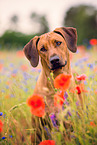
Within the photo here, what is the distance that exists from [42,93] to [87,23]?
888 cm

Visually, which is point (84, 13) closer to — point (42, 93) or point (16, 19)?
point (16, 19)

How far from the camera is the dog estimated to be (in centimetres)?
233

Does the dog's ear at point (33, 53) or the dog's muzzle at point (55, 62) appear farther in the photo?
the dog's ear at point (33, 53)

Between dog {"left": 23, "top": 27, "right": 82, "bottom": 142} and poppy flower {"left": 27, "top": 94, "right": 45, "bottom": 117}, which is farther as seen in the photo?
dog {"left": 23, "top": 27, "right": 82, "bottom": 142}

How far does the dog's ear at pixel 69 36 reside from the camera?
2637mm

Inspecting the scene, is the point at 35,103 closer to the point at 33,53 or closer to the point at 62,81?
the point at 62,81

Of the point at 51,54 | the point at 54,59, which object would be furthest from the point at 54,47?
the point at 54,59

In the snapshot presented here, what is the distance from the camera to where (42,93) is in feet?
7.95

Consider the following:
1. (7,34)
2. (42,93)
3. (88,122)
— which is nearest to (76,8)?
(7,34)

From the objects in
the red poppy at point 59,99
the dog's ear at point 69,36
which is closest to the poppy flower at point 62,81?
the red poppy at point 59,99

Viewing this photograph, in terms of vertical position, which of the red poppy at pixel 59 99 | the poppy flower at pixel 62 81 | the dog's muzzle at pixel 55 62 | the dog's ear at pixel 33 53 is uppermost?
the dog's ear at pixel 33 53

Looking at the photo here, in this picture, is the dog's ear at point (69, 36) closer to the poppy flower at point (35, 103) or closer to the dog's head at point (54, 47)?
the dog's head at point (54, 47)

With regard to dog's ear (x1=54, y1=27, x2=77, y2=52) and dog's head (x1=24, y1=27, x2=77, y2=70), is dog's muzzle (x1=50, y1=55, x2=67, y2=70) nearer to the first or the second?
dog's head (x1=24, y1=27, x2=77, y2=70)

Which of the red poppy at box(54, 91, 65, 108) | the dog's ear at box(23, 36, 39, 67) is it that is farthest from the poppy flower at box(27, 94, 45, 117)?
the dog's ear at box(23, 36, 39, 67)
